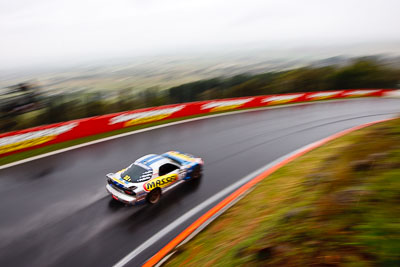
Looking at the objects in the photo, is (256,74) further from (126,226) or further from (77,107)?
(126,226)

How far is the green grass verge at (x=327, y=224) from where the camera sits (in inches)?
121

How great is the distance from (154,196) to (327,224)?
5.07 metres

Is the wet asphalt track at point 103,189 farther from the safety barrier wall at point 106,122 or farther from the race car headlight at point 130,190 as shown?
the safety barrier wall at point 106,122

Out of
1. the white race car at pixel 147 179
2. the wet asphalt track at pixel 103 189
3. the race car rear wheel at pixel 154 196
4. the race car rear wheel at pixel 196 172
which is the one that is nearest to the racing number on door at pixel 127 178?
the white race car at pixel 147 179

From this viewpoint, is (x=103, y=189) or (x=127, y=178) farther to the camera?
(x=103, y=189)

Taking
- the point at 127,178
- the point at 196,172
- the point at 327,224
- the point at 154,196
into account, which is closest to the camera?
the point at 327,224

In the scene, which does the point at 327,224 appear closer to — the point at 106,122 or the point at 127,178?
the point at 127,178

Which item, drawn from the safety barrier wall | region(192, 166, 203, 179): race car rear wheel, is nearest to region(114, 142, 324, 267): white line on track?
region(192, 166, 203, 179): race car rear wheel

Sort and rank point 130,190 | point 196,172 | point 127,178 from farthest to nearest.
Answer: point 196,172, point 127,178, point 130,190

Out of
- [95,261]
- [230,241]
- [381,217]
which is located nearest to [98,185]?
[95,261]

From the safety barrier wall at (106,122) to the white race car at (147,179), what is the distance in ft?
19.8

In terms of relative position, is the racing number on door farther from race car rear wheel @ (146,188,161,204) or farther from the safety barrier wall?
the safety barrier wall

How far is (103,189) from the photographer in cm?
848

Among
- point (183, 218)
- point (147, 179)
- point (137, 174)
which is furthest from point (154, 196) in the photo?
point (183, 218)
